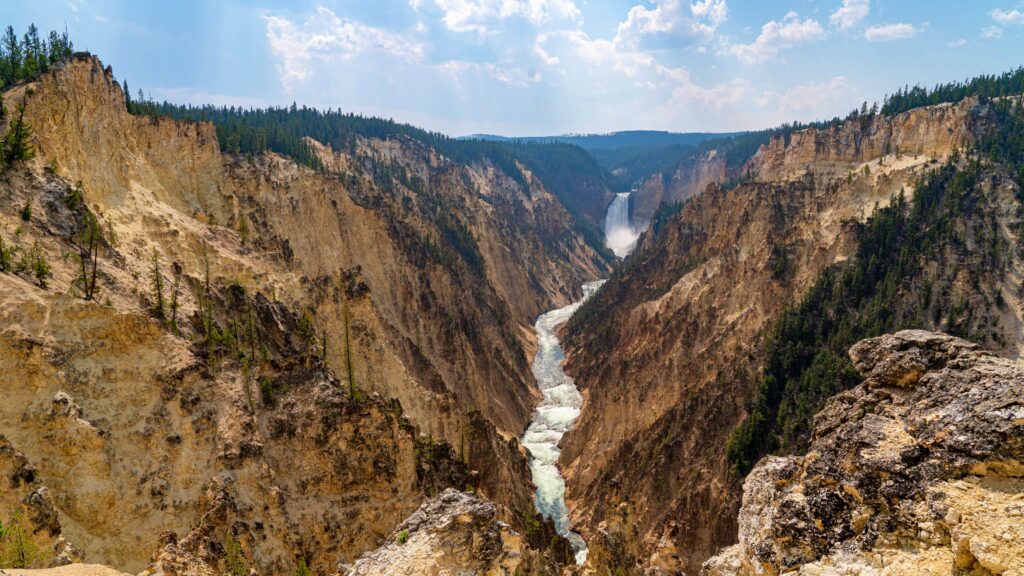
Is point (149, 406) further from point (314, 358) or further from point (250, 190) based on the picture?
point (250, 190)

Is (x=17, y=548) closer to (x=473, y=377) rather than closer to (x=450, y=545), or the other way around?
(x=450, y=545)

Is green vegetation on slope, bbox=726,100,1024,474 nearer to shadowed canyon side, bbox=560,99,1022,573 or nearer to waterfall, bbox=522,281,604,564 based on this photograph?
shadowed canyon side, bbox=560,99,1022,573

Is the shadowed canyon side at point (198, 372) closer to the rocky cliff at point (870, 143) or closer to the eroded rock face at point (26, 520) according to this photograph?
the eroded rock face at point (26, 520)

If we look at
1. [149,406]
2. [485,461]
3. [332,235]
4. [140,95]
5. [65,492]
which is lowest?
[485,461]

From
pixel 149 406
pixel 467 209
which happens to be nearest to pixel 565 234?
pixel 467 209

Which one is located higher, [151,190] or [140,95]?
[140,95]

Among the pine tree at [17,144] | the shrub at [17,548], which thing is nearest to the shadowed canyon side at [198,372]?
the pine tree at [17,144]

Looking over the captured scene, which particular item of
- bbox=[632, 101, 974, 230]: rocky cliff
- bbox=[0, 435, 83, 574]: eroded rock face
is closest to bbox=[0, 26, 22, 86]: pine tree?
bbox=[0, 435, 83, 574]: eroded rock face
